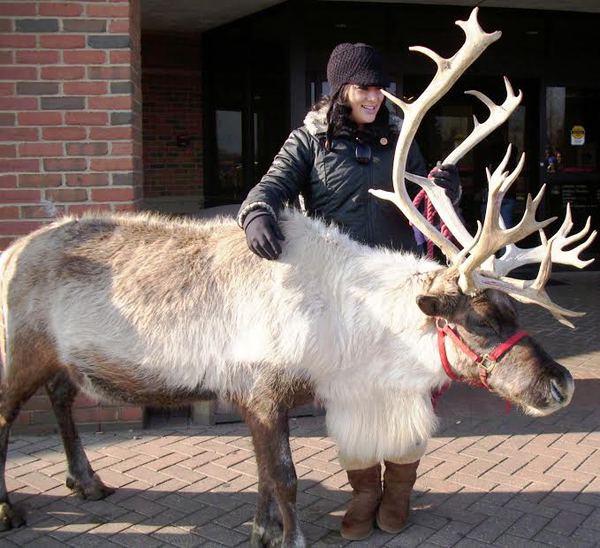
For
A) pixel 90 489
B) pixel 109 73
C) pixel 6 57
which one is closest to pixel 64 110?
pixel 109 73

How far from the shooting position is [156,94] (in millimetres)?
10438

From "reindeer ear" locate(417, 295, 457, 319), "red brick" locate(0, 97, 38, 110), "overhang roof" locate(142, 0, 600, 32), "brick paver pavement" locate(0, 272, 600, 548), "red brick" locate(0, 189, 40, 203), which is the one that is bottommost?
"brick paver pavement" locate(0, 272, 600, 548)

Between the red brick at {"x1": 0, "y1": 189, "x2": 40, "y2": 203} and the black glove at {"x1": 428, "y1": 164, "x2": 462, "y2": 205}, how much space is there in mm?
2877

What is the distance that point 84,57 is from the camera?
4895 mm

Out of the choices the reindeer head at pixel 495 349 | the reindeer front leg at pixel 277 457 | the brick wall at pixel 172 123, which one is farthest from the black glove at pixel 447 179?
the brick wall at pixel 172 123

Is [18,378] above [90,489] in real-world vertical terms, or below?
above

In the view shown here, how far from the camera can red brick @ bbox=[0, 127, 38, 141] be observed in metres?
4.89

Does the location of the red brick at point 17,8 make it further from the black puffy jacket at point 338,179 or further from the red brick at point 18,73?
the black puffy jacket at point 338,179

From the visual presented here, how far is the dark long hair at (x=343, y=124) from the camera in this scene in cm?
365

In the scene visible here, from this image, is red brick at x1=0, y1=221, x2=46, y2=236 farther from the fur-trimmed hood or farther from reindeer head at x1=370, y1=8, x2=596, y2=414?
reindeer head at x1=370, y1=8, x2=596, y2=414

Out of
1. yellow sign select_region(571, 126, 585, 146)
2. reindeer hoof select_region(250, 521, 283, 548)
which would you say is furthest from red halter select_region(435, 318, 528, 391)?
yellow sign select_region(571, 126, 585, 146)

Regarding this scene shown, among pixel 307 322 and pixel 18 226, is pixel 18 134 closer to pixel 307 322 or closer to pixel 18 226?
pixel 18 226

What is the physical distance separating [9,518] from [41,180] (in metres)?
2.32

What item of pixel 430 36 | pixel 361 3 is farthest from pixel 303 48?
pixel 430 36
